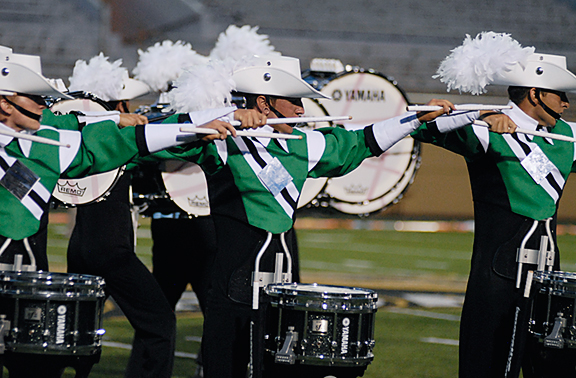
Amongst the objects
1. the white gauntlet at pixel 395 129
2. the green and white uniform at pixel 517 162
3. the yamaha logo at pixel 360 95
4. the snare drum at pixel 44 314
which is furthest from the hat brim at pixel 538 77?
the yamaha logo at pixel 360 95

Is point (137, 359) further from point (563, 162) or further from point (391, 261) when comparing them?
point (391, 261)

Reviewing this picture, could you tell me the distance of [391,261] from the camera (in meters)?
10.1

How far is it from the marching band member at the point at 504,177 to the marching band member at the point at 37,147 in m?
0.86

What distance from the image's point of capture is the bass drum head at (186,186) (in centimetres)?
468

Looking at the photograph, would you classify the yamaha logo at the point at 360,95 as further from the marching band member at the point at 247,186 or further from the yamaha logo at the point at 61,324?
the yamaha logo at the point at 61,324

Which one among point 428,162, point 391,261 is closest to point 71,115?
point 391,261

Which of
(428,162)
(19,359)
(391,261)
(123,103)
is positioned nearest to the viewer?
(19,359)

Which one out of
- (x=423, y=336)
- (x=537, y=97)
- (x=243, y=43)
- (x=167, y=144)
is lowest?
(x=423, y=336)

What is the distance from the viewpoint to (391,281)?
8.34 meters

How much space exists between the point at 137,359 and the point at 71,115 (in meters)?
1.09

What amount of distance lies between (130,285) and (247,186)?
0.94 m

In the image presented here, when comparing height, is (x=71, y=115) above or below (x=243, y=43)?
below

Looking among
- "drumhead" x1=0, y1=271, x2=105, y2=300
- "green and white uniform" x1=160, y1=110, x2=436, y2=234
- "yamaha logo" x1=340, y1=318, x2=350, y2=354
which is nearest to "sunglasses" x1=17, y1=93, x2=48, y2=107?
"green and white uniform" x1=160, y1=110, x2=436, y2=234

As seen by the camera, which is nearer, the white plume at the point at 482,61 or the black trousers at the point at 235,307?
the black trousers at the point at 235,307
